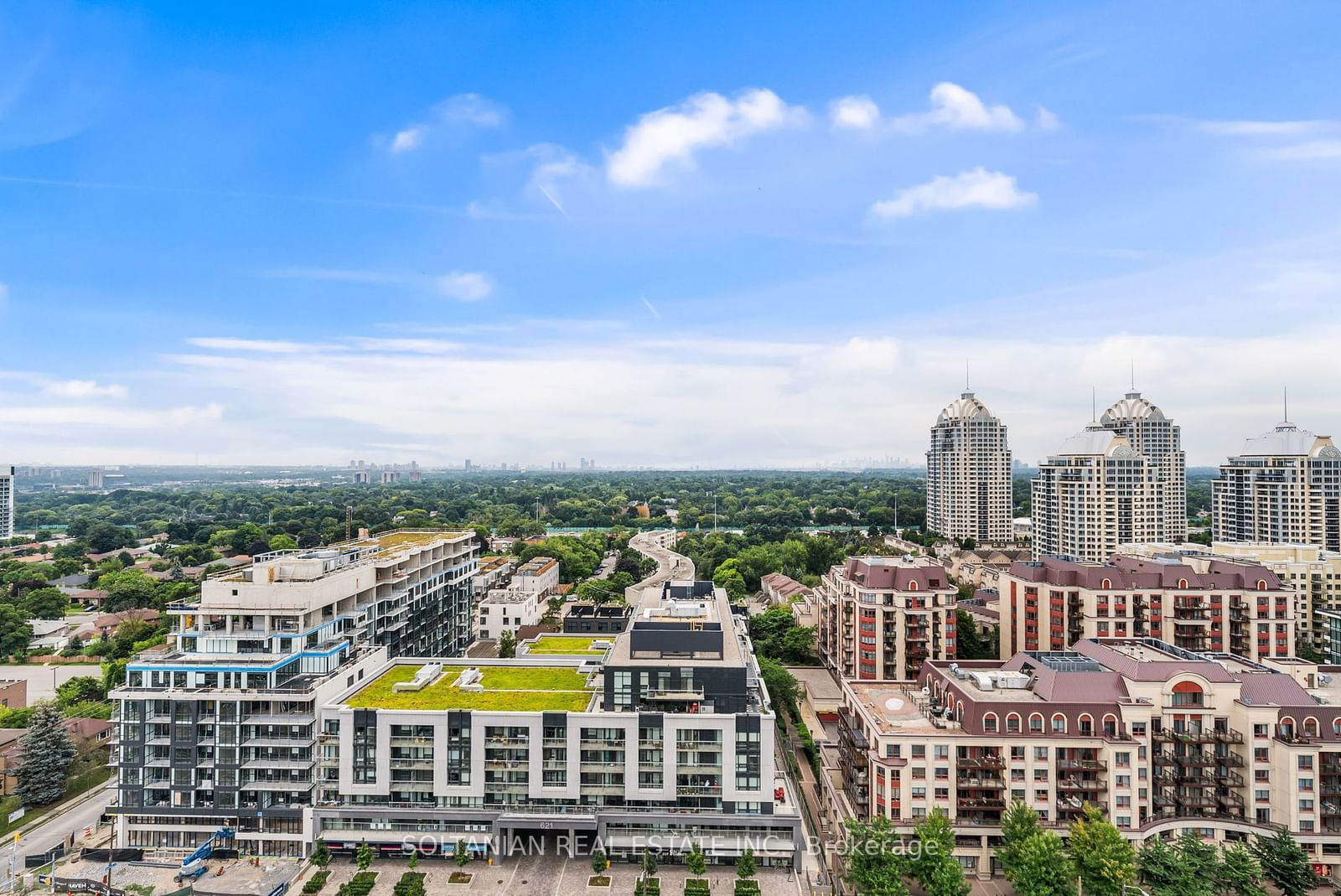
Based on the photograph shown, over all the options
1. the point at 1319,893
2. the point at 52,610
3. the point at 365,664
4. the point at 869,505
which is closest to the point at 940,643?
the point at 1319,893

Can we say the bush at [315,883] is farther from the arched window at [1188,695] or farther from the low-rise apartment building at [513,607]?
the arched window at [1188,695]

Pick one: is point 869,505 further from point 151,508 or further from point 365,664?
point 151,508

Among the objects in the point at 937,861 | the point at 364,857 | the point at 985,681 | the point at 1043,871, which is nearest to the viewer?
the point at 1043,871

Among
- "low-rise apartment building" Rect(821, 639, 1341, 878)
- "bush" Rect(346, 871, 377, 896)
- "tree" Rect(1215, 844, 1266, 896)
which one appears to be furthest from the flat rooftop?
"bush" Rect(346, 871, 377, 896)

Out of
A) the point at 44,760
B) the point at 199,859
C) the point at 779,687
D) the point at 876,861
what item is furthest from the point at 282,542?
the point at 876,861

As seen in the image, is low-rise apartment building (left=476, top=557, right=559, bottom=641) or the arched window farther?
low-rise apartment building (left=476, top=557, right=559, bottom=641)

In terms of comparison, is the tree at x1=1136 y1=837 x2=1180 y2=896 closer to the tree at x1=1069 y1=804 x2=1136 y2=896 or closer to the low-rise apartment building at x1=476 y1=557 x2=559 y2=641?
the tree at x1=1069 y1=804 x2=1136 y2=896

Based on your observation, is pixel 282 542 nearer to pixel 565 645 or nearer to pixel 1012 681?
pixel 565 645
